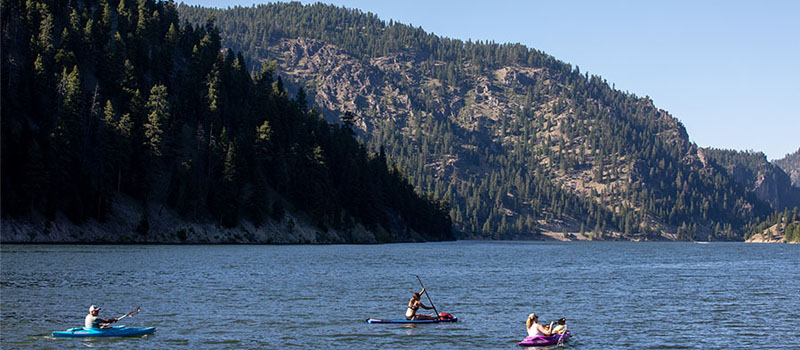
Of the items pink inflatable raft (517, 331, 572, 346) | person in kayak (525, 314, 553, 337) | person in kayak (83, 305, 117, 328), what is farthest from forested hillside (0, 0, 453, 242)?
pink inflatable raft (517, 331, 572, 346)

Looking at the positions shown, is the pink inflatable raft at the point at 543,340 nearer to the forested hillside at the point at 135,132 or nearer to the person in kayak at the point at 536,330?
the person in kayak at the point at 536,330

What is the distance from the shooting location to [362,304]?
60.5 meters

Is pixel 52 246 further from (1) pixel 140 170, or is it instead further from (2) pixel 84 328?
(2) pixel 84 328

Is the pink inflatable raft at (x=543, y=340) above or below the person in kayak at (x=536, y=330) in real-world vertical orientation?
below

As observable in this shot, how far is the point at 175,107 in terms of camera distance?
6654 inches

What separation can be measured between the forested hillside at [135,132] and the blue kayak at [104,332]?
88073 mm

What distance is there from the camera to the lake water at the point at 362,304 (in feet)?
144

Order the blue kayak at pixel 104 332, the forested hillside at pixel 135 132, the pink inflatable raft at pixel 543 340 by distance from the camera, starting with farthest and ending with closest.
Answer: the forested hillside at pixel 135 132 → the blue kayak at pixel 104 332 → the pink inflatable raft at pixel 543 340

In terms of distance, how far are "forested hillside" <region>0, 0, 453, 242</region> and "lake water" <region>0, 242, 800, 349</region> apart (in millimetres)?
31366

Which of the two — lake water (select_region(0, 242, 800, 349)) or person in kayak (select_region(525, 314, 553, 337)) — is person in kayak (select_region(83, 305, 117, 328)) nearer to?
lake water (select_region(0, 242, 800, 349))

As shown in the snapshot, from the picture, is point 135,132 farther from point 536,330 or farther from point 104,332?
point 536,330

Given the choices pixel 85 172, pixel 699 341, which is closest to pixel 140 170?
pixel 85 172

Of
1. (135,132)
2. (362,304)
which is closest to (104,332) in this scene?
(362,304)

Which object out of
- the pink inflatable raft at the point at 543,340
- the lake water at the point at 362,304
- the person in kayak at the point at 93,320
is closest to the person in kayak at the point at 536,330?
the pink inflatable raft at the point at 543,340
